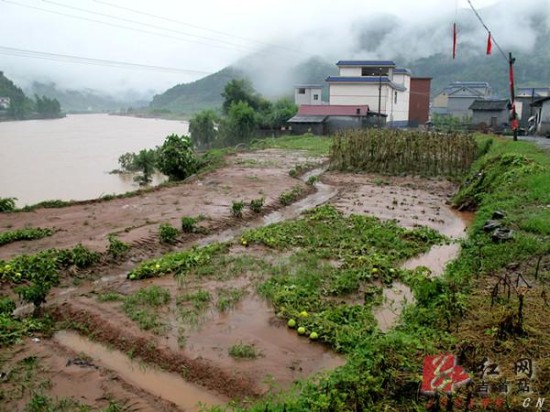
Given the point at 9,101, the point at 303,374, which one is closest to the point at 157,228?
the point at 303,374

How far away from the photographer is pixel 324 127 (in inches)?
1620

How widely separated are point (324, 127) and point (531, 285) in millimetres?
34632

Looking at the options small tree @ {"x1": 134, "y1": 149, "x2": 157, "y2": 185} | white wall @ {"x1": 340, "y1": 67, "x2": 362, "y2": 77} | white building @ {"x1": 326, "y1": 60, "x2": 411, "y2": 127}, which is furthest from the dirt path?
white wall @ {"x1": 340, "y1": 67, "x2": 362, "y2": 77}

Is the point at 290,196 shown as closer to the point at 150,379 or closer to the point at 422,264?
the point at 422,264

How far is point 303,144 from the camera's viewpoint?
3488 centimetres

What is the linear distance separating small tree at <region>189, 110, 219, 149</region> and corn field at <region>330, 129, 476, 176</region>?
23.5 m

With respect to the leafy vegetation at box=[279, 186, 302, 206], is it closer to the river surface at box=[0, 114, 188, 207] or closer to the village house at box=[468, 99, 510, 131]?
the river surface at box=[0, 114, 188, 207]

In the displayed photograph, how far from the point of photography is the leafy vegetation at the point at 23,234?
1123 cm

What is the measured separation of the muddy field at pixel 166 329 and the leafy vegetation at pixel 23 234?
0.22 m

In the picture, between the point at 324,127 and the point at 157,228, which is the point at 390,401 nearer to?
the point at 157,228

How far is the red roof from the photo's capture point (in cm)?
4112

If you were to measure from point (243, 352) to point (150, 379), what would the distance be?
4.31ft

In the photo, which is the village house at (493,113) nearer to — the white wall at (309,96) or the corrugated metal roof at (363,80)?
the corrugated metal roof at (363,80)

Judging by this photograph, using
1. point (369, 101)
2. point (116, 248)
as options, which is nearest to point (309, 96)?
point (369, 101)
